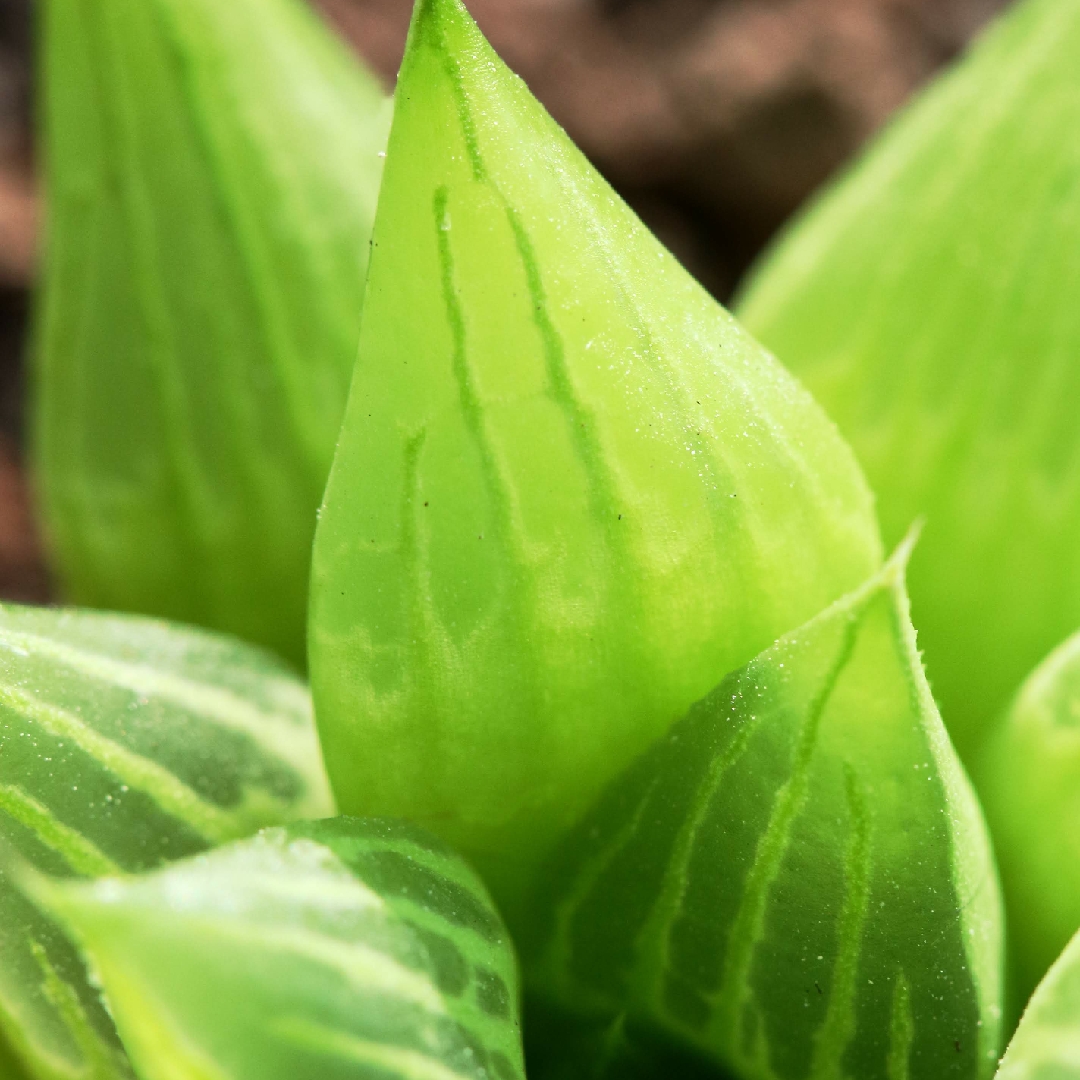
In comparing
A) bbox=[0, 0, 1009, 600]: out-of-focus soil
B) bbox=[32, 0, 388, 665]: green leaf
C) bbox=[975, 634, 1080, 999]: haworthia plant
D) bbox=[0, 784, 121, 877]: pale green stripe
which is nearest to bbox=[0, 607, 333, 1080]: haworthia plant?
bbox=[0, 784, 121, 877]: pale green stripe

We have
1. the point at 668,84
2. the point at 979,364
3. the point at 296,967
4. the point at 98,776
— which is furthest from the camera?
the point at 668,84

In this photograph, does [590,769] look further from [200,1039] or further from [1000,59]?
[1000,59]

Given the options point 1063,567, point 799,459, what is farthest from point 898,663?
point 1063,567

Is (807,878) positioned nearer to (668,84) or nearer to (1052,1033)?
(1052,1033)

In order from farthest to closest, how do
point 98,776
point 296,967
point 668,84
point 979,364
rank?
point 668,84
point 979,364
point 98,776
point 296,967

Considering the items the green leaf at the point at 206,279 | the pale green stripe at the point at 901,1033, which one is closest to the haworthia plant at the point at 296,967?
the pale green stripe at the point at 901,1033

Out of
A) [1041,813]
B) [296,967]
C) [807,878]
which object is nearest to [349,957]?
[296,967]
